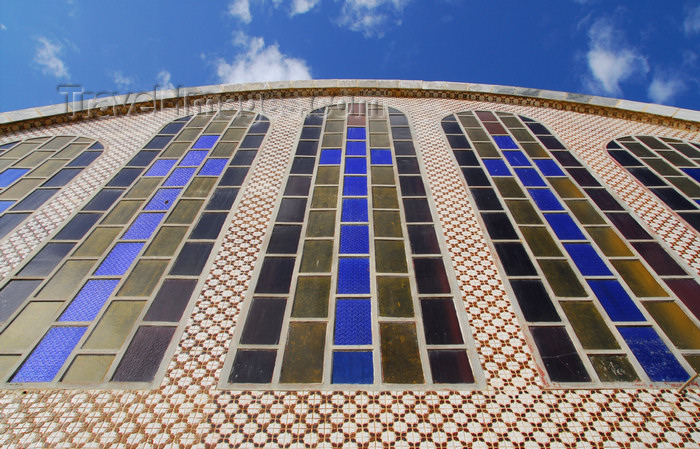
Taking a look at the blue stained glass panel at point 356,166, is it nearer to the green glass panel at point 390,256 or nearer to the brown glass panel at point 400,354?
the green glass panel at point 390,256

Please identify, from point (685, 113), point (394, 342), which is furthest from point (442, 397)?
point (685, 113)

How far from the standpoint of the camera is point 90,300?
4449 mm

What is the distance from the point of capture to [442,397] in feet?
11.4

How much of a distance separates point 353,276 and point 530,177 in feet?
13.0

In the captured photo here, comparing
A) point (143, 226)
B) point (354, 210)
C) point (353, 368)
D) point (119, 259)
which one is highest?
point (354, 210)

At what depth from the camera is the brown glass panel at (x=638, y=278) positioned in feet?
15.0

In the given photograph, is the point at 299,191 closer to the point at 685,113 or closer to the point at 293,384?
the point at 293,384

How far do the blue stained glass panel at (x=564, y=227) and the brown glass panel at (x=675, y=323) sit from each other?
49.9 inches

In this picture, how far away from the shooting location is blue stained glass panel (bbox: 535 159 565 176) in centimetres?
691

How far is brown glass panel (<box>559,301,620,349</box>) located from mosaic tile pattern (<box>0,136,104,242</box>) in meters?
7.28

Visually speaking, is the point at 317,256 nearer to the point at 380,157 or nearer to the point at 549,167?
the point at 380,157

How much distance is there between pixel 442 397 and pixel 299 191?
3874 millimetres

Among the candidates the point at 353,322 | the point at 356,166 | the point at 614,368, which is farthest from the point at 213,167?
the point at 614,368

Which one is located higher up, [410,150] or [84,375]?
[410,150]
